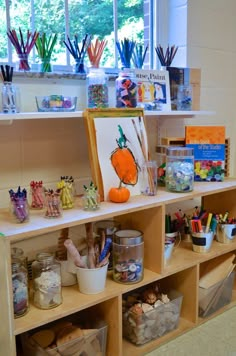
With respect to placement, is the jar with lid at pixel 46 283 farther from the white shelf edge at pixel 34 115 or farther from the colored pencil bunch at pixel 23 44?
the colored pencil bunch at pixel 23 44

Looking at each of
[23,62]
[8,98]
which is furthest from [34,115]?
[23,62]

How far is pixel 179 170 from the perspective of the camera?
61.3 inches

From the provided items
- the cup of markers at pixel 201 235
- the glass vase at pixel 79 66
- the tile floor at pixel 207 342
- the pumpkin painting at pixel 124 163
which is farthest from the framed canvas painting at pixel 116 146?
the tile floor at pixel 207 342

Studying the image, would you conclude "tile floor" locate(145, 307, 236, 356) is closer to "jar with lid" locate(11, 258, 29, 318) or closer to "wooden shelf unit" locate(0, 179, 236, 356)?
"wooden shelf unit" locate(0, 179, 236, 356)

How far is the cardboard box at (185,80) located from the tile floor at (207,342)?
0.93m

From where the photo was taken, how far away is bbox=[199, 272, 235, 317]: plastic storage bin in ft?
5.38

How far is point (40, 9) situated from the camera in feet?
4.99

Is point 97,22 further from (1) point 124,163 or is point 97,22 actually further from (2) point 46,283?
(2) point 46,283

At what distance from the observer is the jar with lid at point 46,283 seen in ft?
4.09

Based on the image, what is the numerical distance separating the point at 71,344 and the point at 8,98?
815mm

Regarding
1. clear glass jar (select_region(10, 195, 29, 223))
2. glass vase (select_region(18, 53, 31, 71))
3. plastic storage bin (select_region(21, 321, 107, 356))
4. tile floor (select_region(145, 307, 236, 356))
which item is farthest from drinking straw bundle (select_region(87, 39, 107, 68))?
tile floor (select_region(145, 307, 236, 356))

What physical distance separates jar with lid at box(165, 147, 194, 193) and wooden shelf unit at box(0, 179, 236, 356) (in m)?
0.04

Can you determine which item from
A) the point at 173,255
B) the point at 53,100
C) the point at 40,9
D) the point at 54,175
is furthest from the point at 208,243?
the point at 40,9

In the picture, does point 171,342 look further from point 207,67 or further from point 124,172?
point 207,67
